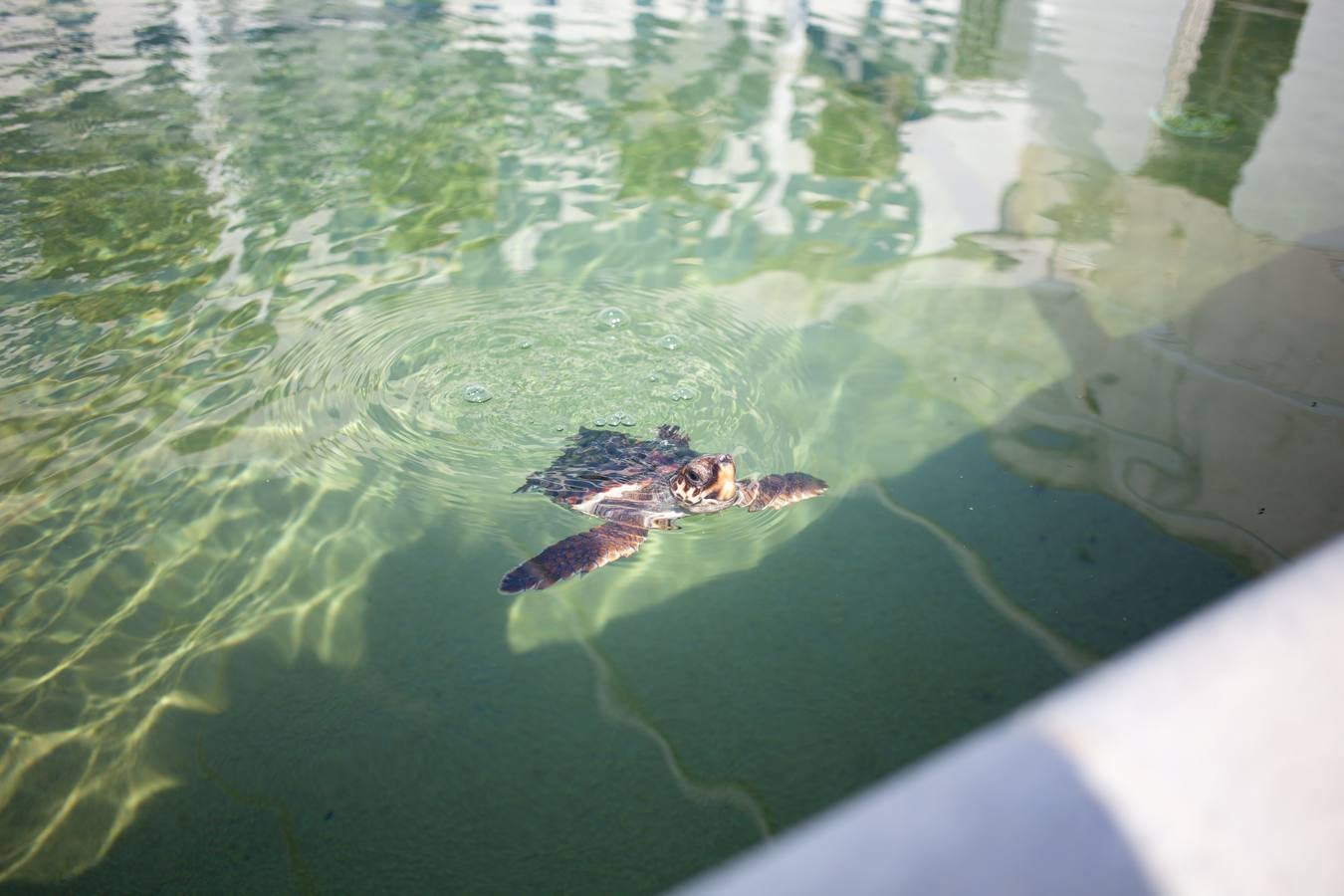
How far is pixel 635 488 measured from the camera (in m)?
3.34

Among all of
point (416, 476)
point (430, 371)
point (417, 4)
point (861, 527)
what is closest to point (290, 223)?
point (430, 371)

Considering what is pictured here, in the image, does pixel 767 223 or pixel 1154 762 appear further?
pixel 767 223

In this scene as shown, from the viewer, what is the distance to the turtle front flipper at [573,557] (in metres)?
2.91

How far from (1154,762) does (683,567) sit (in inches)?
98.4

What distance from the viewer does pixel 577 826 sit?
90.2 inches

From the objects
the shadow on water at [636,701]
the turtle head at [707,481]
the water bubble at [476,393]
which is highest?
the turtle head at [707,481]

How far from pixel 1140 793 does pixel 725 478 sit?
245cm

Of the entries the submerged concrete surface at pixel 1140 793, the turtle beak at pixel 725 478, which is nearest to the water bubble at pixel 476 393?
the turtle beak at pixel 725 478

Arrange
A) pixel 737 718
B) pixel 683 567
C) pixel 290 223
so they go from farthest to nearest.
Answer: pixel 290 223, pixel 683 567, pixel 737 718

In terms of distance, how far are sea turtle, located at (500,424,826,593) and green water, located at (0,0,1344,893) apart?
123 mm

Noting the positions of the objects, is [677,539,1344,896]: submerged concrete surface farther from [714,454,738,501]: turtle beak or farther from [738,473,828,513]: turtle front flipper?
[738,473,828,513]: turtle front flipper

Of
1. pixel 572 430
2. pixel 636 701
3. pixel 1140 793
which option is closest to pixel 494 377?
pixel 572 430

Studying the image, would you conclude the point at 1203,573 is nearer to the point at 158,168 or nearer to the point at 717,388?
the point at 717,388

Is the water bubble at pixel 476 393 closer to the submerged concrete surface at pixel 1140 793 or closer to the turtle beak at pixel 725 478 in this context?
the turtle beak at pixel 725 478
